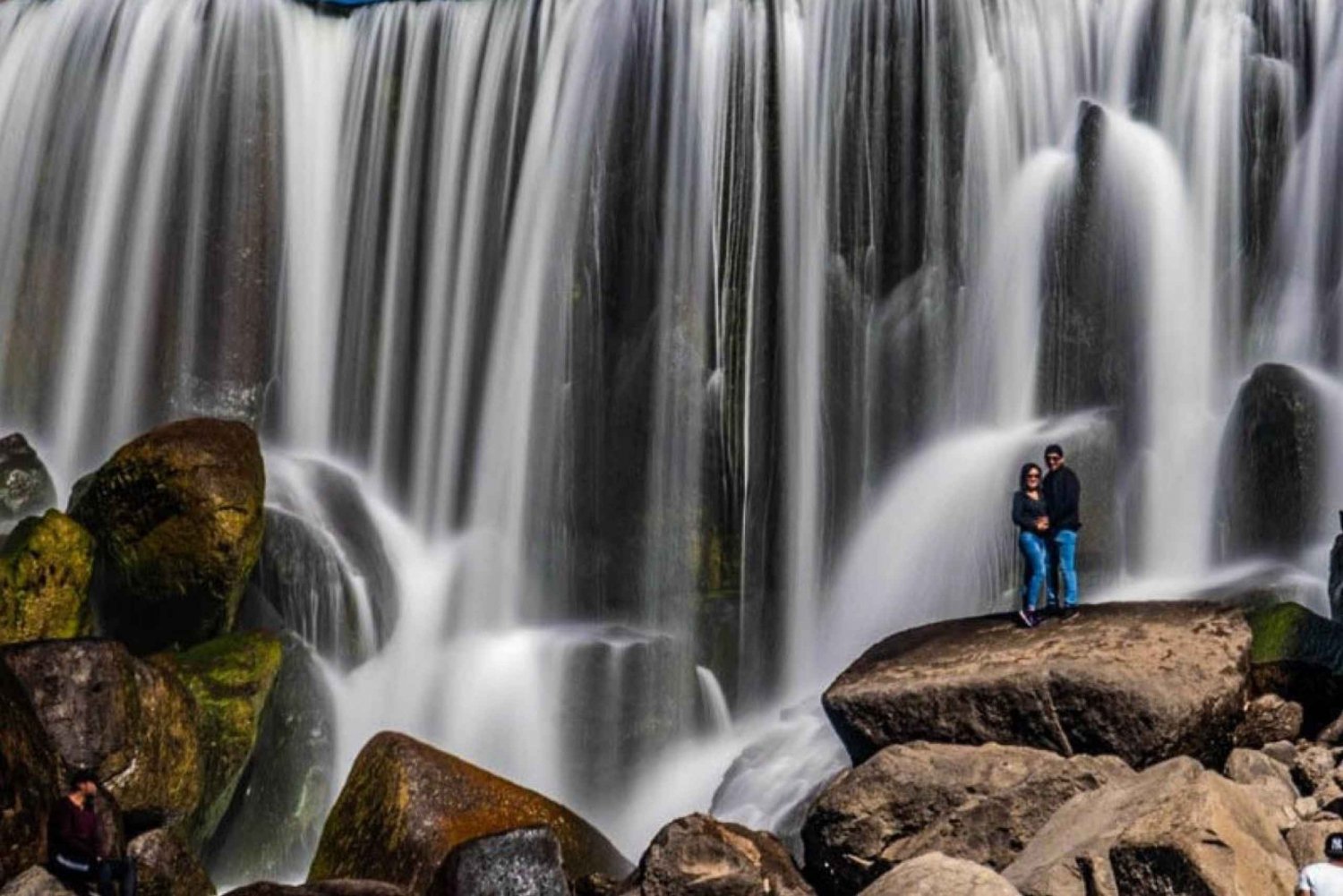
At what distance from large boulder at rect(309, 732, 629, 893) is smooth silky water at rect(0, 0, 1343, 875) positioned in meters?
4.54

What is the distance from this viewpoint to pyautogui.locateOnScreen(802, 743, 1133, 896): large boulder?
1373cm

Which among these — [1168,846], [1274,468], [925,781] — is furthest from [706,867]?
[1274,468]

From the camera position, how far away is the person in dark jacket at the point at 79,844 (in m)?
13.8

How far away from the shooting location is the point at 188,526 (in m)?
20.1

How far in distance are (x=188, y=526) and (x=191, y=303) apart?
823cm

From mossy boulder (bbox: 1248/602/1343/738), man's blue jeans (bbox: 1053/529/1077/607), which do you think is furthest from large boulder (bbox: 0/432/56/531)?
mossy boulder (bbox: 1248/602/1343/738)

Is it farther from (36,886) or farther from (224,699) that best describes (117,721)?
(36,886)

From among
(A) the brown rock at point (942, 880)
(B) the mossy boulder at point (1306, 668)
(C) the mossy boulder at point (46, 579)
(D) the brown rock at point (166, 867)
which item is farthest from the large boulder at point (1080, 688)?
(C) the mossy boulder at point (46, 579)

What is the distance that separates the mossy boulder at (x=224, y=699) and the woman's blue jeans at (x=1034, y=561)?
25.2 ft

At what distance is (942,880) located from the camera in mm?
11648

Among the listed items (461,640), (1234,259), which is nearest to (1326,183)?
(1234,259)

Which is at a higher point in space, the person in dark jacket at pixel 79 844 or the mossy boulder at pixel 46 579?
the mossy boulder at pixel 46 579

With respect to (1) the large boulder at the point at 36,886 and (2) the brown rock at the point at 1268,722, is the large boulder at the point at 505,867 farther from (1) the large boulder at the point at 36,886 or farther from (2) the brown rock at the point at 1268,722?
(2) the brown rock at the point at 1268,722

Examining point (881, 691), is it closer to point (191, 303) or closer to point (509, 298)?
point (509, 298)
